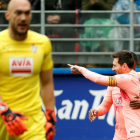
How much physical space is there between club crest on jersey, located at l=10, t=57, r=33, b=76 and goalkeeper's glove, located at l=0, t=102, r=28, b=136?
0.32m

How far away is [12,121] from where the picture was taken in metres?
4.49

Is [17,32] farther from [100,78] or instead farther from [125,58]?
[125,58]

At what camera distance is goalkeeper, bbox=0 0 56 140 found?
Result: 4496mm

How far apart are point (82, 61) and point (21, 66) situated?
5858 millimetres

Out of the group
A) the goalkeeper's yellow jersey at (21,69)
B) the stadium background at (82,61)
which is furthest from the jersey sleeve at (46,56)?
the stadium background at (82,61)

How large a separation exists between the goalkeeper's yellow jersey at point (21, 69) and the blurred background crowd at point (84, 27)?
567 centimetres

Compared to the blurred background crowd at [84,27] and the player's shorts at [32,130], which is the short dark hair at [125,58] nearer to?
the player's shorts at [32,130]

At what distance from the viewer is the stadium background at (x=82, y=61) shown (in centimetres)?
1026

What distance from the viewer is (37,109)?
15.5ft

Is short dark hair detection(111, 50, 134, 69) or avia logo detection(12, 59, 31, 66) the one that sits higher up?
avia logo detection(12, 59, 31, 66)

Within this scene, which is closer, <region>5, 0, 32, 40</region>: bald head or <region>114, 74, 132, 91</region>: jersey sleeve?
<region>5, 0, 32, 40</region>: bald head

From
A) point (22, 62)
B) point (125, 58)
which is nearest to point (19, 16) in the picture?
point (22, 62)

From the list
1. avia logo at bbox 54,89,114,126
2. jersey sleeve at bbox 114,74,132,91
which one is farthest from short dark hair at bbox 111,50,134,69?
avia logo at bbox 54,89,114,126

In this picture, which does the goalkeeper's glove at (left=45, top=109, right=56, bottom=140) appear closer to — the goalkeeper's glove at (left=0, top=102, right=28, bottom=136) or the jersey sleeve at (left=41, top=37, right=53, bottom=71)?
the goalkeeper's glove at (left=0, top=102, right=28, bottom=136)
